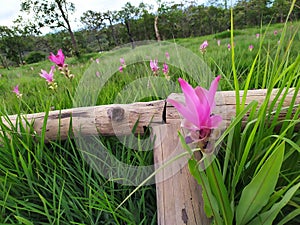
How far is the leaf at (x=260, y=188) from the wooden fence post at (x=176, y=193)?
86 mm

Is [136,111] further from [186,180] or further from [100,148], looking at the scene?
[186,180]

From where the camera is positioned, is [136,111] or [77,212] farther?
[136,111]

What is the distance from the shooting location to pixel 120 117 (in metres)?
0.83

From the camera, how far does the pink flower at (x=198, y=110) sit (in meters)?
0.32

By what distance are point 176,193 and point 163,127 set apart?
225 millimetres

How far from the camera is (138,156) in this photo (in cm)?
73

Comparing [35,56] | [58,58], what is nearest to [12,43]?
[35,56]

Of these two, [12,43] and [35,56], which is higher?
[12,43]

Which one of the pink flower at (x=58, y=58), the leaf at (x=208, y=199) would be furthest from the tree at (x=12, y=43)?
the leaf at (x=208, y=199)

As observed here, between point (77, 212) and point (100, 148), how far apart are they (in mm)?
225

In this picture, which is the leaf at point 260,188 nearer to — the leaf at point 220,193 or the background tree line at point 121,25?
the leaf at point 220,193

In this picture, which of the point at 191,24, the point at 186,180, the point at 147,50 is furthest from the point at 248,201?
the point at 191,24

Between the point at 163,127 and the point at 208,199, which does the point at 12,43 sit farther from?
the point at 208,199

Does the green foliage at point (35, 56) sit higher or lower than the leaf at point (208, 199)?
lower
